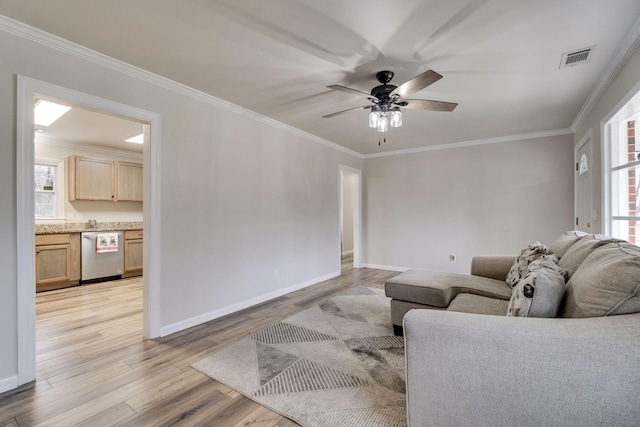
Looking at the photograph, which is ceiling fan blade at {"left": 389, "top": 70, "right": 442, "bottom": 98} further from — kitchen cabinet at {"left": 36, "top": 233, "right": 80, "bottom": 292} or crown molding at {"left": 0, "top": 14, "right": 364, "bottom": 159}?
kitchen cabinet at {"left": 36, "top": 233, "right": 80, "bottom": 292}

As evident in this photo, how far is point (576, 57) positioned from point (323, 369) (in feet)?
10.3

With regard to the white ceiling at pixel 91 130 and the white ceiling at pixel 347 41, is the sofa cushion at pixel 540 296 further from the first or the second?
the white ceiling at pixel 91 130

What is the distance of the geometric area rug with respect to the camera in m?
1.69

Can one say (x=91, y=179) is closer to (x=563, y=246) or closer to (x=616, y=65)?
(x=563, y=246)

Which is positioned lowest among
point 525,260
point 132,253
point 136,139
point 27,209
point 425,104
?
point 132,253

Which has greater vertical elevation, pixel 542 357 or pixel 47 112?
pixel 47 112

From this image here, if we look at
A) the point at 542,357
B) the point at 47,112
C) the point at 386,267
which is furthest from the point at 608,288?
the point at 47,112

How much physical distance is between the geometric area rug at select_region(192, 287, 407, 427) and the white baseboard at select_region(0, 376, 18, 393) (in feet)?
3.77

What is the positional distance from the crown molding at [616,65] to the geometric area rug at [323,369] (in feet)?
9.23

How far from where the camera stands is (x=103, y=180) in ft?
17.1

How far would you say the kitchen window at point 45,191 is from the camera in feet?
16.0

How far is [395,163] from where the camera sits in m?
5.67

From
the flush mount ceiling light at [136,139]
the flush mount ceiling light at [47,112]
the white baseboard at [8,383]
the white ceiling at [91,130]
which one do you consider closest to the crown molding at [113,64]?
the white ceiling at [91,130]

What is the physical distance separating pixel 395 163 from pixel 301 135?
2.22 meters
